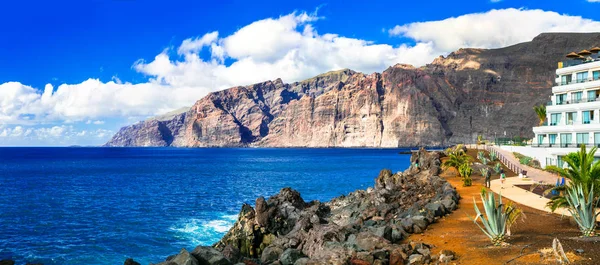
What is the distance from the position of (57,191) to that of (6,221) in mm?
24874

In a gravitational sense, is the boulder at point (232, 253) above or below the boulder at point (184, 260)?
below

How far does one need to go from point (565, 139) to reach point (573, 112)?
3.04 m

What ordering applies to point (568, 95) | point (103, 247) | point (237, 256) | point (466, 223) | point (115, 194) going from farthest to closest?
point (115, 194) < point (568, 95) < point (103, 247) < point (466, 223) < point (237, 256)

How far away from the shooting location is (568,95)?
46031mm

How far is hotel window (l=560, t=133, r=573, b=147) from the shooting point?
4431 cm

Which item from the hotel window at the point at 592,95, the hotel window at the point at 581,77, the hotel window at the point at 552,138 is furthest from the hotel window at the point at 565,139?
the hotel window at the point at 581,77

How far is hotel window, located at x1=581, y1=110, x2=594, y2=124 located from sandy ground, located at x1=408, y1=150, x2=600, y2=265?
27505mm

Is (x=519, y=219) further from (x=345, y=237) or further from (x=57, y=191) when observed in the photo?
(x=57, y=191)

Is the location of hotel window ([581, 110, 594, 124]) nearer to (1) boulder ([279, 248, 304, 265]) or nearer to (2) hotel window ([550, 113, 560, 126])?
(2) hotel window ([550, 113, 560, 126])

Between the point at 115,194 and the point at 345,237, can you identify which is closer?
the point at 345,237

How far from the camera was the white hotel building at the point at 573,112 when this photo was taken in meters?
42.2

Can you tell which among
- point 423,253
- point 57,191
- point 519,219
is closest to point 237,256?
point 423,253

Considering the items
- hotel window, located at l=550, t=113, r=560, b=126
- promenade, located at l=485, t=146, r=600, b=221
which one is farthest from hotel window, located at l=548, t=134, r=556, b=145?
promenade, located at l=485, t=146, r=600, b=221

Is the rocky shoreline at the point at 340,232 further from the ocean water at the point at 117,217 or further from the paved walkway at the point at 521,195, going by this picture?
the ocean water at the point at 117,217
